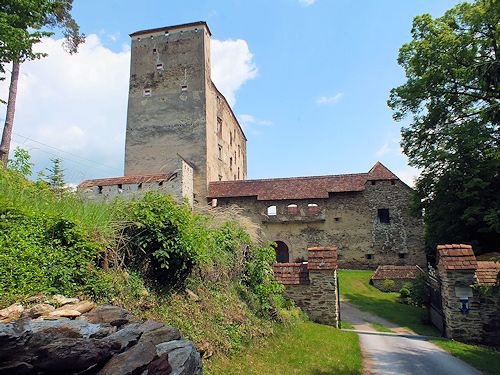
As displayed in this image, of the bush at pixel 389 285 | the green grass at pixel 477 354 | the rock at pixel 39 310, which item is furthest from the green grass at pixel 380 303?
the rock at pixel 39 310

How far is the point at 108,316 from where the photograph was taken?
4.05 meters

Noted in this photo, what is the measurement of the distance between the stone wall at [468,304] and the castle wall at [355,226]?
16750mm

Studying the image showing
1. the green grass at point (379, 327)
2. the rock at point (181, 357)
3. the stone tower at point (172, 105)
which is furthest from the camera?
the stone tower at point (172, 105)

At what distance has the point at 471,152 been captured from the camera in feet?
57.3

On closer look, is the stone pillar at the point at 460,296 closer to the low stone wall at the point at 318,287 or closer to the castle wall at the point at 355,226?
the low stone wall at the point at 318,287

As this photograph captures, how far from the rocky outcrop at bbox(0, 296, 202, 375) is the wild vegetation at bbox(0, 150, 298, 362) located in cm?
53

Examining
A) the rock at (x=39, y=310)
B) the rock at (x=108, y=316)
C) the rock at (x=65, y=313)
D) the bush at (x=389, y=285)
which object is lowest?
the bush at (x=389, y=285)

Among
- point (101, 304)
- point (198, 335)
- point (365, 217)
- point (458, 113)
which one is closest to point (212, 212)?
point (198, 335)

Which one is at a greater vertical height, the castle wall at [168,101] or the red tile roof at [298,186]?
the castle wall at [168,101]

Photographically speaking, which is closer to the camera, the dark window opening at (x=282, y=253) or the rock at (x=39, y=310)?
the rock at (x=39, y=310)

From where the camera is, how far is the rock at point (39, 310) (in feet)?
11.6

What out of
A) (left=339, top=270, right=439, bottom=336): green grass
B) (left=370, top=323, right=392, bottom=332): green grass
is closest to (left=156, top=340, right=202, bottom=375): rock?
(left=370, top=323, right=392, bottom=332): green grass

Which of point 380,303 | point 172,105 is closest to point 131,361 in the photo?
point 380,303

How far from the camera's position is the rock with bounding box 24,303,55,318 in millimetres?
3546
